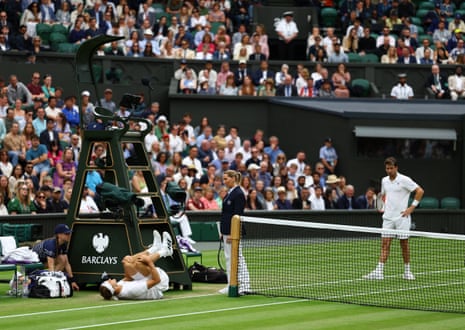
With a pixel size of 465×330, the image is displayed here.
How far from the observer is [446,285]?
53.7ft

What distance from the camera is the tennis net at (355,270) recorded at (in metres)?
14.9

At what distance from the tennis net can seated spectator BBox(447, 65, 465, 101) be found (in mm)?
10505

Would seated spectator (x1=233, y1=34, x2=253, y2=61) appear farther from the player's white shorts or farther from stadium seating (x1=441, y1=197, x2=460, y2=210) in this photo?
the player's white shorts

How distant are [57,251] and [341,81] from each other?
56.9 ft

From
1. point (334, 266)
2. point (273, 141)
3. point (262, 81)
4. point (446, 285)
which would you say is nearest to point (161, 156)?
point (273, 141)

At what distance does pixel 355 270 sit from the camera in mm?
17703

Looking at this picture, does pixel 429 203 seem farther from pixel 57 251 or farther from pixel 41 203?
pixel 57 251

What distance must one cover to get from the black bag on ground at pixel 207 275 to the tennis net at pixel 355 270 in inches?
20.1

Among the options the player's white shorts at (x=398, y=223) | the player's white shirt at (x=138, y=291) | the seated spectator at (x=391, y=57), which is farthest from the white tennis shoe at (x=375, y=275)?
the seated spectator at (x=391, y=57)

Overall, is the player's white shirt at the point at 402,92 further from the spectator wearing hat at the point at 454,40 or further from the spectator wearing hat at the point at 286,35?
the spectator wearing hat at the point at 286,35

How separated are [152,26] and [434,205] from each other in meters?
9.64

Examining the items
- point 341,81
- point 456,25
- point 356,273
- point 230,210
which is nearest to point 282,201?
point 341,81

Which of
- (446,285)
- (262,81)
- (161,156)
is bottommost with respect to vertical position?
(446,285)

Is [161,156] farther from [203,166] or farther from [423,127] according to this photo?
[423,127]
